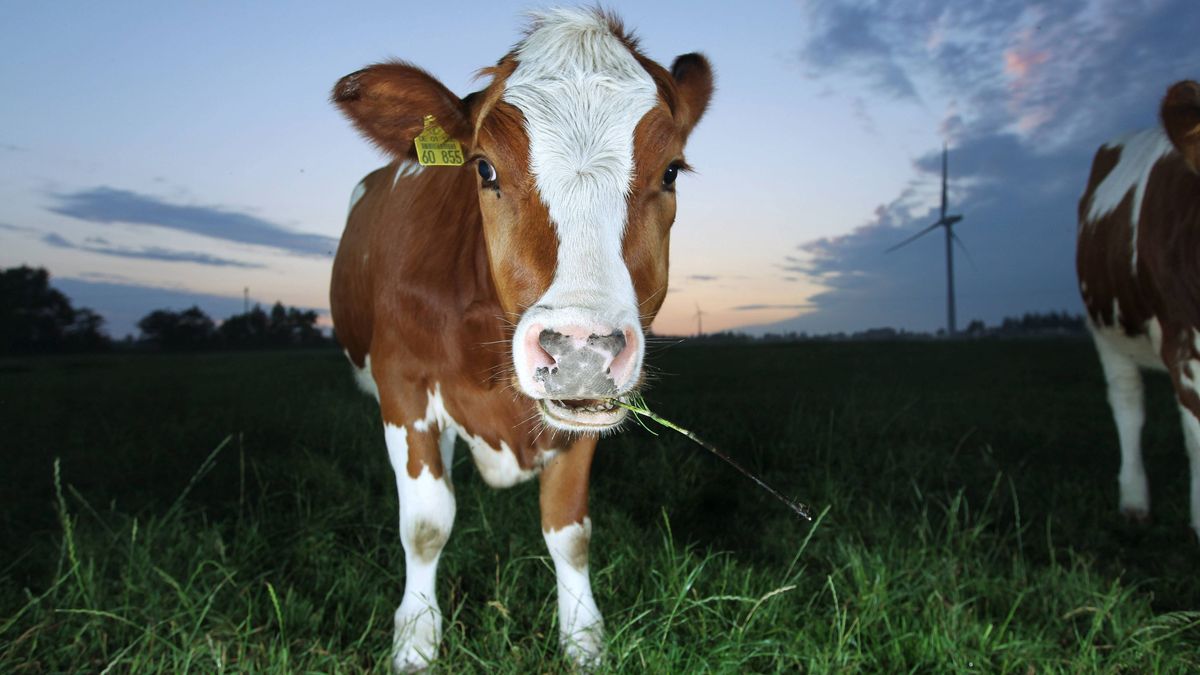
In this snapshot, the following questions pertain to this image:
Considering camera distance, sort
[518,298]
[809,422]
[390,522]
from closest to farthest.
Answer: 1. [518,298]
2. [390,522]
3. [809,422]

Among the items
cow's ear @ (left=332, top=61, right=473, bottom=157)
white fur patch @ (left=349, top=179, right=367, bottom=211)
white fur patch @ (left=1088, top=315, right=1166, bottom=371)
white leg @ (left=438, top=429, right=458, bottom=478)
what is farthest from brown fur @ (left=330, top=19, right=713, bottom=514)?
white fur patch @ (left=1088, top=315, right=1166, bottom=371)

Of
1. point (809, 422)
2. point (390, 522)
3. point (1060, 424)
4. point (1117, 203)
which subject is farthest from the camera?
point (1060, 424)

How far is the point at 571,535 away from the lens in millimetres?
4578

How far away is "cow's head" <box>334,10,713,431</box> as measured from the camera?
3.04 metres

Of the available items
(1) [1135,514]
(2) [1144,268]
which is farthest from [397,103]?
(1) [1135,514]

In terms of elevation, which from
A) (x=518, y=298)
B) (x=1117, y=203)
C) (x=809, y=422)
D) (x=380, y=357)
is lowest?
(x=809, y=422)

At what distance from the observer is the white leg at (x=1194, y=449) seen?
602cm

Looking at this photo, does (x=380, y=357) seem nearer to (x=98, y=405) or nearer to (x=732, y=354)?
(x=98, y=405)

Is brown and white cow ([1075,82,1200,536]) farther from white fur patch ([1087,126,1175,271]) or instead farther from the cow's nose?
the cow's nose

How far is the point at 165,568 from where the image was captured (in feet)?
17.2

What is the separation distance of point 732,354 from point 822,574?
1730 centimetres

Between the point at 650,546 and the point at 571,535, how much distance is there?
0.92m

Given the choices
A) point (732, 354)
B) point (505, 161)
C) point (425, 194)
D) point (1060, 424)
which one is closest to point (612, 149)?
point (505, 161)

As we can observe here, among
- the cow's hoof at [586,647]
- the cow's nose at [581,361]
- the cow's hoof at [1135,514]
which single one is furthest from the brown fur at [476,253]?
the cow's hoof at [1135,514]
